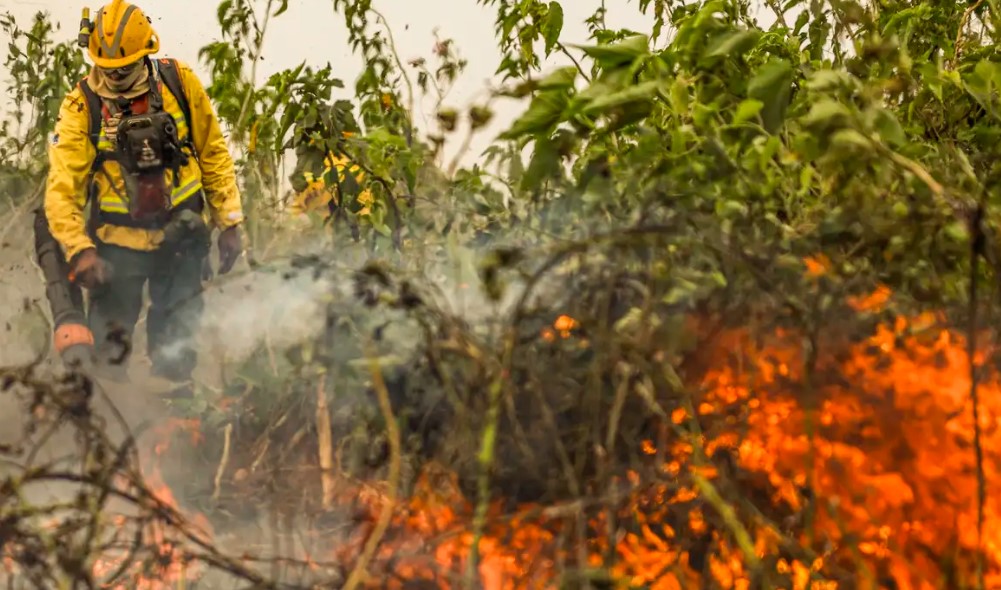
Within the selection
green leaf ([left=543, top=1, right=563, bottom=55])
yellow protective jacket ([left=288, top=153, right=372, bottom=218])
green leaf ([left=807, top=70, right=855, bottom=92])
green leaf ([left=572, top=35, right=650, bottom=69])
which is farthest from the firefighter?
green leaf ([left=807, top=70, right=855, bottom=92])

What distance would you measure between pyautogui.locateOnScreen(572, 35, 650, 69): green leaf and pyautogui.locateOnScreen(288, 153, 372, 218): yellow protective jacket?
0.71 meters

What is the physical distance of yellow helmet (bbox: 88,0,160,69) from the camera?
1.55 metres

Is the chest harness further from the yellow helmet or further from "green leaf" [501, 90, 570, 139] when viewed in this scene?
"green leaf" [501, 90, 570, 139]

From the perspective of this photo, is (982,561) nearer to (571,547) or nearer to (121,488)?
(571,547)

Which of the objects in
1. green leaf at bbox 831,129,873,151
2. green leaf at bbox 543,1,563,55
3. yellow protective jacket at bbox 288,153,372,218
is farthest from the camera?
yellow protective jacket at bbox 288,153,372,218

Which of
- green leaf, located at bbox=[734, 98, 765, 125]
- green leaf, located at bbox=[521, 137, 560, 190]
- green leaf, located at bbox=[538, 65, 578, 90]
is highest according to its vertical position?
green leaf, located at bbox=[538, 65, 578, 90]

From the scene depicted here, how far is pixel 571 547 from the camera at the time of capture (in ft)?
2.50

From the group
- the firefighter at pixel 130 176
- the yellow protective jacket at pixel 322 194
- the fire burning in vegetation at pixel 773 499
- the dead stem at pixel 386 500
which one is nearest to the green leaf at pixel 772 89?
the fire burning in vegetation at pixel 773 499

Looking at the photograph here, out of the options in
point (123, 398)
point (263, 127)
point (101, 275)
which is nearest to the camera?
point (123, 398)

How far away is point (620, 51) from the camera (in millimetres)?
798

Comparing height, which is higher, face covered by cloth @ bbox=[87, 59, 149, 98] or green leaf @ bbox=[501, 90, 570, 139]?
face covered by cloth @ bbox=[87, 59, 149, 98]

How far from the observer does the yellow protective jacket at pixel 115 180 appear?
155 cm

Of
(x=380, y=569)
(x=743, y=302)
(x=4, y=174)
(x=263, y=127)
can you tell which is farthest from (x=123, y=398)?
(x=4, y=174)

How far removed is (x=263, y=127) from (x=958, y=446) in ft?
5.05
